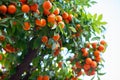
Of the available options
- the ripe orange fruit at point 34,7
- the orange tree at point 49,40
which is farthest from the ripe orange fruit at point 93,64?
the ripe orange fruit at point 34,7

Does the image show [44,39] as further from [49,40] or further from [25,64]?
[25,64]

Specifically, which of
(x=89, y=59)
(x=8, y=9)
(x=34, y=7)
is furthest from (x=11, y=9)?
(x=89, y=59)

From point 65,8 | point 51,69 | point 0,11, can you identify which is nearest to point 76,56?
point 51,69

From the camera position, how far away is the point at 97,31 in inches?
110

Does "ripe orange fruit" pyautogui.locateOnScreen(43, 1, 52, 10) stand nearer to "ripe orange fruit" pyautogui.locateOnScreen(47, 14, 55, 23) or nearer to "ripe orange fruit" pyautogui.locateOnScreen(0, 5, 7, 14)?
"ripe orange fruit" pyautogui.locateOnScreen(47, 14, 55, 23)

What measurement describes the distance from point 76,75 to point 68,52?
31cm

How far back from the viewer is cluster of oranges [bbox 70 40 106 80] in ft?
8.78

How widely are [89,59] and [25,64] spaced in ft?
1.93

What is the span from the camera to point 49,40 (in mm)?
2244

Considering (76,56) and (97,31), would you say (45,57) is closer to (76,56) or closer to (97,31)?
(76,56)

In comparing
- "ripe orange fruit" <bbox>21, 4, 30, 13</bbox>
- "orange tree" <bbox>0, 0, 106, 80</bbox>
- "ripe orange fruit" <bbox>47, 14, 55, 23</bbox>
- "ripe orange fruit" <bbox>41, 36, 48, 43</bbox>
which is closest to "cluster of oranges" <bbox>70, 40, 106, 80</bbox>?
"orange tree" <bbox>0, 0, 106, 80</bbox>

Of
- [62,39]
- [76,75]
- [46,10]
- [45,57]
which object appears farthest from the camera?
[76,75]

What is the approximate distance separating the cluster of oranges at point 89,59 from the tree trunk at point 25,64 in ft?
1.28

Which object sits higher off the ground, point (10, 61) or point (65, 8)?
point (65, 8)
